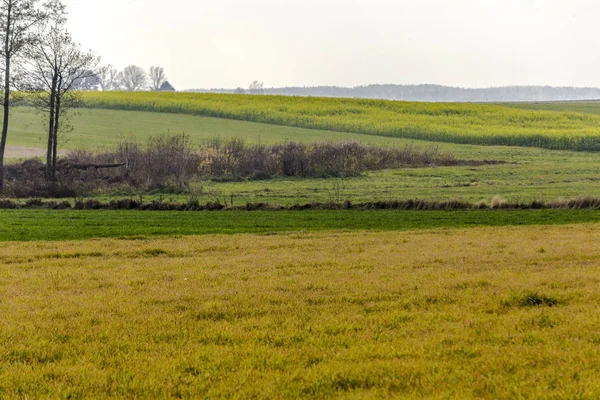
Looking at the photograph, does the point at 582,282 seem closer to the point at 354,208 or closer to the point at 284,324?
the point at 284,324

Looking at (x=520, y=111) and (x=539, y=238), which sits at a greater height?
(x=520, y=111)

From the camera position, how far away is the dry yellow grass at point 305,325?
6.86 meters

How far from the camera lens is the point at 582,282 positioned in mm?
11398

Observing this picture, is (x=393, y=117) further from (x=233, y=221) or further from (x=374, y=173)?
(x=233, y=221)

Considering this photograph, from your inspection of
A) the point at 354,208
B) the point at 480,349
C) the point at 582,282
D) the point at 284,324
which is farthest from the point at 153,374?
the point at 354,208

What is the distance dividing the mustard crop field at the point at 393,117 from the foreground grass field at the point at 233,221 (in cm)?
4076

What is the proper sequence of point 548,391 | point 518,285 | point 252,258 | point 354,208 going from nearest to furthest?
1. point 548,391
2. point 518,285
3. point 252,258
4. point 354,208

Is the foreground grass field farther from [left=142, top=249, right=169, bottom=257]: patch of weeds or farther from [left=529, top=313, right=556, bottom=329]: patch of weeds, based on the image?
[left=529, top=313, right=556, bottom=329]: patch of weeds

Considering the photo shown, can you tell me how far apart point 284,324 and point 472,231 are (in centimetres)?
1296

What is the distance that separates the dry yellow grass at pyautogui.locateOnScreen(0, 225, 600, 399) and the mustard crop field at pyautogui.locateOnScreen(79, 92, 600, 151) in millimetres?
52201

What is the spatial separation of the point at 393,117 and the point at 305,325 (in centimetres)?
6746

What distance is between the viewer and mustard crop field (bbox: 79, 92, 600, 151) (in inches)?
2584

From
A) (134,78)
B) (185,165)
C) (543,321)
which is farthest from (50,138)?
(134,78)

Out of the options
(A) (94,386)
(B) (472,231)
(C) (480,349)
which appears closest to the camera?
(A) (94,386)
